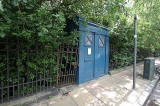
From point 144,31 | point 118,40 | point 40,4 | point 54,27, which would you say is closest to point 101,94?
point 54,27

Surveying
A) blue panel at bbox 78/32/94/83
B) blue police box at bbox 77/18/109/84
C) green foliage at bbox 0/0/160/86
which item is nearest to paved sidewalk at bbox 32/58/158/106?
blue panel at bbox 78/32/94/83

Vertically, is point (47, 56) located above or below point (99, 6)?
below

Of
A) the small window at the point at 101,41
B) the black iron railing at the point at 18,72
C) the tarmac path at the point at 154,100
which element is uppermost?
the small window at the point at 101,41

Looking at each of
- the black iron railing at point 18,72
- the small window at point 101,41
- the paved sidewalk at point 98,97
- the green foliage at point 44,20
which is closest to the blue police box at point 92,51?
the small window at point 101,41

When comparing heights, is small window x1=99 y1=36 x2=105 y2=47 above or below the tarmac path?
above

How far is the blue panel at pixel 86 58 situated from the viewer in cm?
374

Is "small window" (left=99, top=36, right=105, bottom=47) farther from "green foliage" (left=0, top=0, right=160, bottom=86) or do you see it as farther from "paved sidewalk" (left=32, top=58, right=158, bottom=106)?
"paved sidewalk" (left=32, top=58, right=158, bottom=106)

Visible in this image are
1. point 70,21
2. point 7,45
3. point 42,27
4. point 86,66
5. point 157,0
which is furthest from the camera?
point 157,0

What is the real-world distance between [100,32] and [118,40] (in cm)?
224

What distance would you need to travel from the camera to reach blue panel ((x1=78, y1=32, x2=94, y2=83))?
3742 millimetres

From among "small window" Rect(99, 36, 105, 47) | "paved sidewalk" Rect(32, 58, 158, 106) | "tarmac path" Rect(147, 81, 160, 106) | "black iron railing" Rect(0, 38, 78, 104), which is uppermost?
"small window" Rect(99, 36, 105, 47)

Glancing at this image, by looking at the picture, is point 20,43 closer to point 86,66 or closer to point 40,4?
point 40,4

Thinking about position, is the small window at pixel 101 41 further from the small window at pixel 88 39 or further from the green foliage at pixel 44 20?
the green foliage at pixel 44 20

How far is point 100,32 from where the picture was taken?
4535 millimetres
